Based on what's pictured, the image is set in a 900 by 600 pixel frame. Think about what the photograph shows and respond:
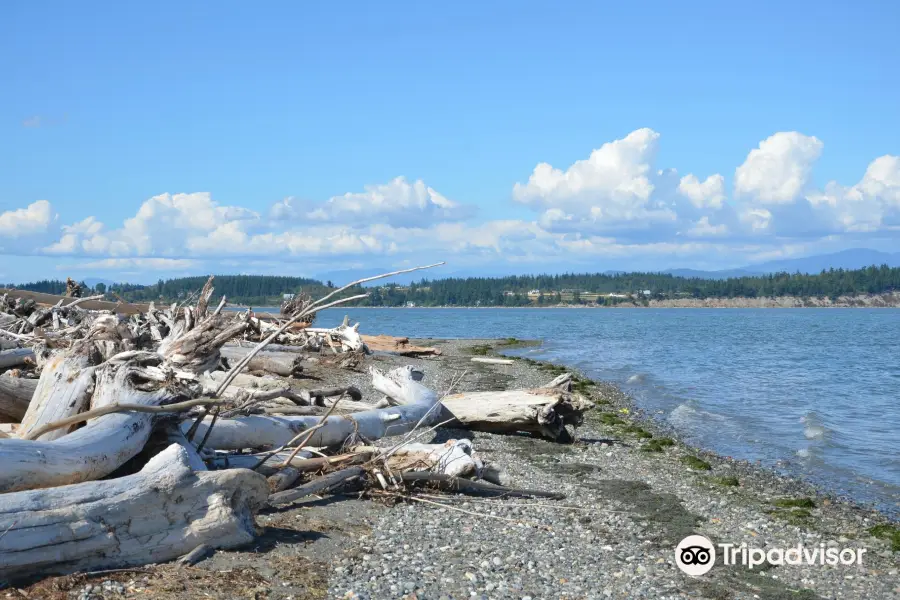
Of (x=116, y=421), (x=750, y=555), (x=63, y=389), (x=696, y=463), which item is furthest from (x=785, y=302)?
(x=116, y=421)

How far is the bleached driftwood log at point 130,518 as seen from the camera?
177 inches

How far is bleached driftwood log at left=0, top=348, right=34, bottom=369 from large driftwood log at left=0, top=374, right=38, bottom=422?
136 inches

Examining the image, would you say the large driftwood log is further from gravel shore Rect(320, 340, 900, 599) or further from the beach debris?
the beach debris

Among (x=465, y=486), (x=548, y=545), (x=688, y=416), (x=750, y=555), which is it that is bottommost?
(x=688, y=416)

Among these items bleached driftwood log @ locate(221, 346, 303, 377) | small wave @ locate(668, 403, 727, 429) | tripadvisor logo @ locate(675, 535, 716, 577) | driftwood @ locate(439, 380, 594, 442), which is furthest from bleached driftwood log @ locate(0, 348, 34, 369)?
small wave @ locate(668, 403, 727, 429)

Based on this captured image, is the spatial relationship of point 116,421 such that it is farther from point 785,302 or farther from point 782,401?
point 785,302

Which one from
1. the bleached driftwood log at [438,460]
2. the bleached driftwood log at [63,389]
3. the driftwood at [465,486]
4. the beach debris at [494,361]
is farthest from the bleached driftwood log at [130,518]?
the beach debris at [494,361]

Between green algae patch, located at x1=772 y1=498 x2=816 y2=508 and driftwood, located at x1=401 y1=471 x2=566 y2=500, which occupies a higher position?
driftwood, located at x1=401 y1=471 x2=566 y2=500

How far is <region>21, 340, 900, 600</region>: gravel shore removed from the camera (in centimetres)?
521

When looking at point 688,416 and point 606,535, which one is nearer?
point 606,535

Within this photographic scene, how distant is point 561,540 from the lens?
7.02m

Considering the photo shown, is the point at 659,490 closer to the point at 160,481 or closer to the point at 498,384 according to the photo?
the point at 160,481

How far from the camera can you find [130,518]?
16.3 ft

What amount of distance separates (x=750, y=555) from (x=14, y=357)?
978 cm
